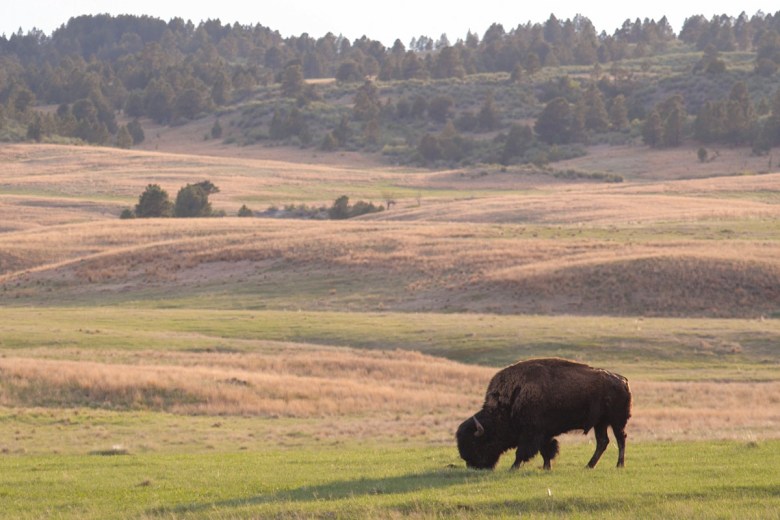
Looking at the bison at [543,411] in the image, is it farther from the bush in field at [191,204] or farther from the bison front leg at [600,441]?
the bush in field at [191,204]

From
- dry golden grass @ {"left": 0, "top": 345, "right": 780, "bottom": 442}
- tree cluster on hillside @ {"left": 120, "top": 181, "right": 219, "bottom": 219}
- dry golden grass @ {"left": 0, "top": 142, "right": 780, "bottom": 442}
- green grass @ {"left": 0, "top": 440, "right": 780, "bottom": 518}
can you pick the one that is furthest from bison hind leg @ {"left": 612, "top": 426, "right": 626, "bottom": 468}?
tree cluster on hillside @ {"left": 120, "top": 181, "right": 219, "bottom": 219}

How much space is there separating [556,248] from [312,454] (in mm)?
39458

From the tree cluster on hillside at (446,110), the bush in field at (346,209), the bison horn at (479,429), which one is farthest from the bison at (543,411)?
the tree cluster on hillside at (446,110)

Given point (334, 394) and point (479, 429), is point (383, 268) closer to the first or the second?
point (334, 394)

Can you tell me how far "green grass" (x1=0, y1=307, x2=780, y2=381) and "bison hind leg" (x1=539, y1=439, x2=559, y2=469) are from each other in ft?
56.8

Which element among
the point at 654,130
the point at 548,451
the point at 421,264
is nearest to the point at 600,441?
the point at 548,451

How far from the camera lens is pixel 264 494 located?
1370 centimetres

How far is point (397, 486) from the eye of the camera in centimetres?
1382

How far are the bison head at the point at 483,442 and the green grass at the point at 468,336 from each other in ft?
57.8

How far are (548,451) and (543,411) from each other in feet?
2.15

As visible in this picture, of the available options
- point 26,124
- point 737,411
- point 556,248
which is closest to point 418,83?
point 26,124

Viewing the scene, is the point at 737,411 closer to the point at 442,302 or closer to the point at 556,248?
the point at 442,302

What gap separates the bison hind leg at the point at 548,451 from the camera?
14.7 m

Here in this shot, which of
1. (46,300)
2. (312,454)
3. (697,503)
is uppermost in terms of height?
(697,503)
